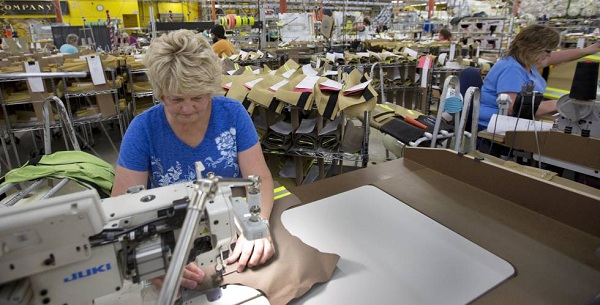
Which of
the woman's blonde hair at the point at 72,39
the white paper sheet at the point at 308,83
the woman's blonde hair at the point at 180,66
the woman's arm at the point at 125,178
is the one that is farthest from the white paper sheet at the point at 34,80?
the woman's blonde hair at the point at 72,39

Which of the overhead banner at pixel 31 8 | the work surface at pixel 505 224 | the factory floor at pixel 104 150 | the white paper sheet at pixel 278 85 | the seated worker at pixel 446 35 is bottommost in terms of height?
the factory floor at pixel 104 150

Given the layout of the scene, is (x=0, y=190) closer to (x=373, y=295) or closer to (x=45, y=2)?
(x=373, y=295)

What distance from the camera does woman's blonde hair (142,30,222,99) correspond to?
1.09 m

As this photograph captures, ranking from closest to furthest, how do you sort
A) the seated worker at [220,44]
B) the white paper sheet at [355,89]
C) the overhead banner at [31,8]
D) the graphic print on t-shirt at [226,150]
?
the graphic print on t-shirt at [226,150]
the white paper sheet at [355,89]
the seated worker at [220,44]
the overhead banner at [31,8]

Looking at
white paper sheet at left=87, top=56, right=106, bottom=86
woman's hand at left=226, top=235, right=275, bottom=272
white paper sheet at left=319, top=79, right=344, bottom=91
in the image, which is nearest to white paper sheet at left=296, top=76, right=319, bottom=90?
white paper sheet at left=319, top=79, right=344, bottom=91

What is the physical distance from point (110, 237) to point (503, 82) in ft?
8.82

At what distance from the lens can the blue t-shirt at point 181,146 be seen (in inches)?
48.8

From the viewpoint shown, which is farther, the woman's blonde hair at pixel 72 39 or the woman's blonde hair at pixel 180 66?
the woman's blonde hair at pixel 72 39

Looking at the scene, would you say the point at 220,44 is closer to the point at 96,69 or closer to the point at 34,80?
the point at 96,69

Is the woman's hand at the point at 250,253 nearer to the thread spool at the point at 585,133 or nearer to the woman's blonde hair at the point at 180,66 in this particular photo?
the woman's blonde hair at the point at 180,66

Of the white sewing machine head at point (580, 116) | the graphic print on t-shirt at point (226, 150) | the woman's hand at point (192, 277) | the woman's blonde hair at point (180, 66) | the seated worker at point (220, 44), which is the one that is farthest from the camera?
the seated worker at point (220, 44)

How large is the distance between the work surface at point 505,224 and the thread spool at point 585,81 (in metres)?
0.55

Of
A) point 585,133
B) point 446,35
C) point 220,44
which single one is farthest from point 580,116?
point 446,35

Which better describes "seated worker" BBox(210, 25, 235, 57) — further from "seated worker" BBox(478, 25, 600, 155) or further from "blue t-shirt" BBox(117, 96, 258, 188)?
"blue t-shirt" BBox(117, 96, 258, 188)
